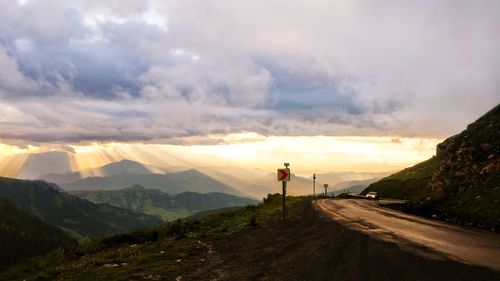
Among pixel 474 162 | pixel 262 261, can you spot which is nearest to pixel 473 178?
pixel 474 162

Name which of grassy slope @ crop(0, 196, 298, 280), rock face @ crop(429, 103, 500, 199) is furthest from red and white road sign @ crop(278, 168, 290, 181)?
rock face @ crop(429, 103, 500, 199)

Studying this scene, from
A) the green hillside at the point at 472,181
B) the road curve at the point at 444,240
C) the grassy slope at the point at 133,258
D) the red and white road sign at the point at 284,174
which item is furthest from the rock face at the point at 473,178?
the grassy slope at the point at 133,258

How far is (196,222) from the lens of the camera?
103 feet

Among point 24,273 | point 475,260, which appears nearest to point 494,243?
point 475,260

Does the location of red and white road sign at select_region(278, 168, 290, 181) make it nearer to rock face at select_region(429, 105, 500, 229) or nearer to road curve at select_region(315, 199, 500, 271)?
road curve at select_region(315, 199, 500, 271)

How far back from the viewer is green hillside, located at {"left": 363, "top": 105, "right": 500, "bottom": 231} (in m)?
26.2

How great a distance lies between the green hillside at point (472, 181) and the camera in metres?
26.2

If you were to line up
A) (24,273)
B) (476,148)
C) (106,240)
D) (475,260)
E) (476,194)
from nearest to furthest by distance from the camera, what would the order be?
(475,260), (24,273), (106,240), (476,194), (476,148)

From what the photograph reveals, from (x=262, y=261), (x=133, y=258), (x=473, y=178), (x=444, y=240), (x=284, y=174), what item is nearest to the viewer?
(x=262, y=261)

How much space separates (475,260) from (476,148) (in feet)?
78.3

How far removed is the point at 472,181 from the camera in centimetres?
3127

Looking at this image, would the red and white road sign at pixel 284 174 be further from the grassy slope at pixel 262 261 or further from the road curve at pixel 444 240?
the road curve at pixel 444 240

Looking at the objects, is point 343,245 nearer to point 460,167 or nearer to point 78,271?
point 78,271

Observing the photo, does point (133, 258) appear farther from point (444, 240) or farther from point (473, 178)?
point (473, 178)
